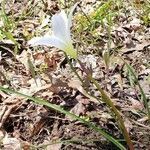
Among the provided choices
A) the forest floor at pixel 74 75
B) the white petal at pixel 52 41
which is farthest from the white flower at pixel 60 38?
the forest floor at pixel 74 75

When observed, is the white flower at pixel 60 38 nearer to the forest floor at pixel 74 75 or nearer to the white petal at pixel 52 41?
the white petal at pixel 52 41

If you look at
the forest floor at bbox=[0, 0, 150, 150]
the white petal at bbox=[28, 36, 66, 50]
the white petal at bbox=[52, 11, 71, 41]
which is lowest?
the forest floor at bbox=[0, 0, 150, 150]

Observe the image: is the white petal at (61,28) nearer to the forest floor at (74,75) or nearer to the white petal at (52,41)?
the white petal at (52,41)

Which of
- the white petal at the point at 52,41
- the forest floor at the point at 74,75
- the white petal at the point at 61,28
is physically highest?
the white petal at the point at 61,28

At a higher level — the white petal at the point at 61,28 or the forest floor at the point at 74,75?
the white petal at the point at 61,28

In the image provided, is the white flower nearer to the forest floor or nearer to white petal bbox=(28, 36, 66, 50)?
white petal bbox=(28, 36, 66, 50)

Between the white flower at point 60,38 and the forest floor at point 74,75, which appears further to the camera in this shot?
the forest floor at point 74,75

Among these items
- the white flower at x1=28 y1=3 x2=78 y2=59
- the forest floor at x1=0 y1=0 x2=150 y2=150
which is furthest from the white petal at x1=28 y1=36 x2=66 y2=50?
the forest floor at x1=0 y1=0 x2=150 y2=150

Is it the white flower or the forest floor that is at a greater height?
the white flower

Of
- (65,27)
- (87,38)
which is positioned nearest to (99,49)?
(87,38)
